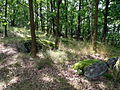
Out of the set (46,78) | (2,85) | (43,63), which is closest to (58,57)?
(43,63)

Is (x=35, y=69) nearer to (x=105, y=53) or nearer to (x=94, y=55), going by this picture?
(x=94, y=55)

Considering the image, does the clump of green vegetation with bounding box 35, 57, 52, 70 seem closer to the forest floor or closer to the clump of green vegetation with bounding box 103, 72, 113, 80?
the forest floor

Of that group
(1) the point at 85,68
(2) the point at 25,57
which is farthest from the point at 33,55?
(1) the point at 85,68

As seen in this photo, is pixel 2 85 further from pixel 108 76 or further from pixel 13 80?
pixel 108 76

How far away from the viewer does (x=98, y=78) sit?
4785mm

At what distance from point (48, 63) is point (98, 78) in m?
2.31

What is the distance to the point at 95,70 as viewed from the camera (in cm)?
491

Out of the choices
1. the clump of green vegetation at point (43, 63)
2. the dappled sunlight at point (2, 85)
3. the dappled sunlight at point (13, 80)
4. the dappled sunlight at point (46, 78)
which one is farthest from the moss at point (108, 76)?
the dappled sunlight at point (2, 85)

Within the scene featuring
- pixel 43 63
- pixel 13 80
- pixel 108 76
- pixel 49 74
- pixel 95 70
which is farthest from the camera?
pixel 43 63

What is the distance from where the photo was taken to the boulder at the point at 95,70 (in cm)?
486

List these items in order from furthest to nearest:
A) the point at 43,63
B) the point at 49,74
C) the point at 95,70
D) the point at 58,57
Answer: the point at 58,57
the point at 43,63
the point at 49,74
the point at 95,70

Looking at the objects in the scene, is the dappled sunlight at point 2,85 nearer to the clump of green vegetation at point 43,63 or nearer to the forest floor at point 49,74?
the forest floor at point 49,74

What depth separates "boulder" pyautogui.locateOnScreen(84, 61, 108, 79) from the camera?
4.86 metres

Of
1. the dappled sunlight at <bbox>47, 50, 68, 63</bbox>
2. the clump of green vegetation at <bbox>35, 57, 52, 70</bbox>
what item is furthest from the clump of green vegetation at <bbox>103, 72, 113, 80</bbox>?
the clump of green vegetation at <bbox>35, 57, 52, 70</bbox>
